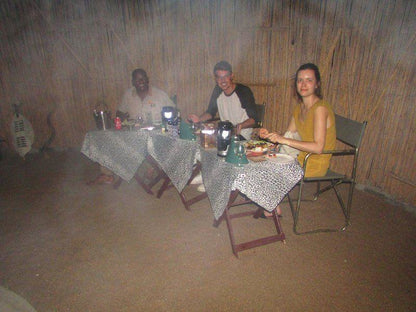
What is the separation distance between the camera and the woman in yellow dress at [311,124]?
223cm

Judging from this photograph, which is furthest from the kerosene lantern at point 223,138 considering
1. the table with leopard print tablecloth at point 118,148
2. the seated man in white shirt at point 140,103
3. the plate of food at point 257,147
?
the seated man in white shirt at point 140,103

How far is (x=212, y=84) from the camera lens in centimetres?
476

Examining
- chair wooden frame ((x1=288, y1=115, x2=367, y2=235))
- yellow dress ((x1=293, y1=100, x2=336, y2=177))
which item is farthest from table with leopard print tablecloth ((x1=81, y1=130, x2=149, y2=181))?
chair wooden frame ((x1=288, y1=115, x2=367, y2=235))

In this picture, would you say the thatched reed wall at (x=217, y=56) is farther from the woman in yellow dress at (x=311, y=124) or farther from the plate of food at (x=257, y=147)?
the plate of food at (x=257, y=147)

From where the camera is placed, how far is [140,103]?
12.6 feet

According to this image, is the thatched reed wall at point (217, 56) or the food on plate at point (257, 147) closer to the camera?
the food on plate at point (257, 147)

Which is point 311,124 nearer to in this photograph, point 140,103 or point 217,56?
point 140,103

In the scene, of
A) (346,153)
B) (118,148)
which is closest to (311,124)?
(346,153)

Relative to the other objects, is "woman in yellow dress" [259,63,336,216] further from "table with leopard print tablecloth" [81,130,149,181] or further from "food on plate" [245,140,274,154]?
"table with leopard print tablecloth" [81,130,149,181]

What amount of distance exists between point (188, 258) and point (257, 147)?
114cm

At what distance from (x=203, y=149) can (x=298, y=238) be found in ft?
4.17

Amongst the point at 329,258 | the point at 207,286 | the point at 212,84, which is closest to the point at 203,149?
the point at 207,286

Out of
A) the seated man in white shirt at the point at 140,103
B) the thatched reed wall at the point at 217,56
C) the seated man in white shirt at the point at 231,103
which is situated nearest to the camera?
the thatched reed wall at the point at 217,56

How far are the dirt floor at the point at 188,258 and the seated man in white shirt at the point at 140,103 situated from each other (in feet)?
1.47
